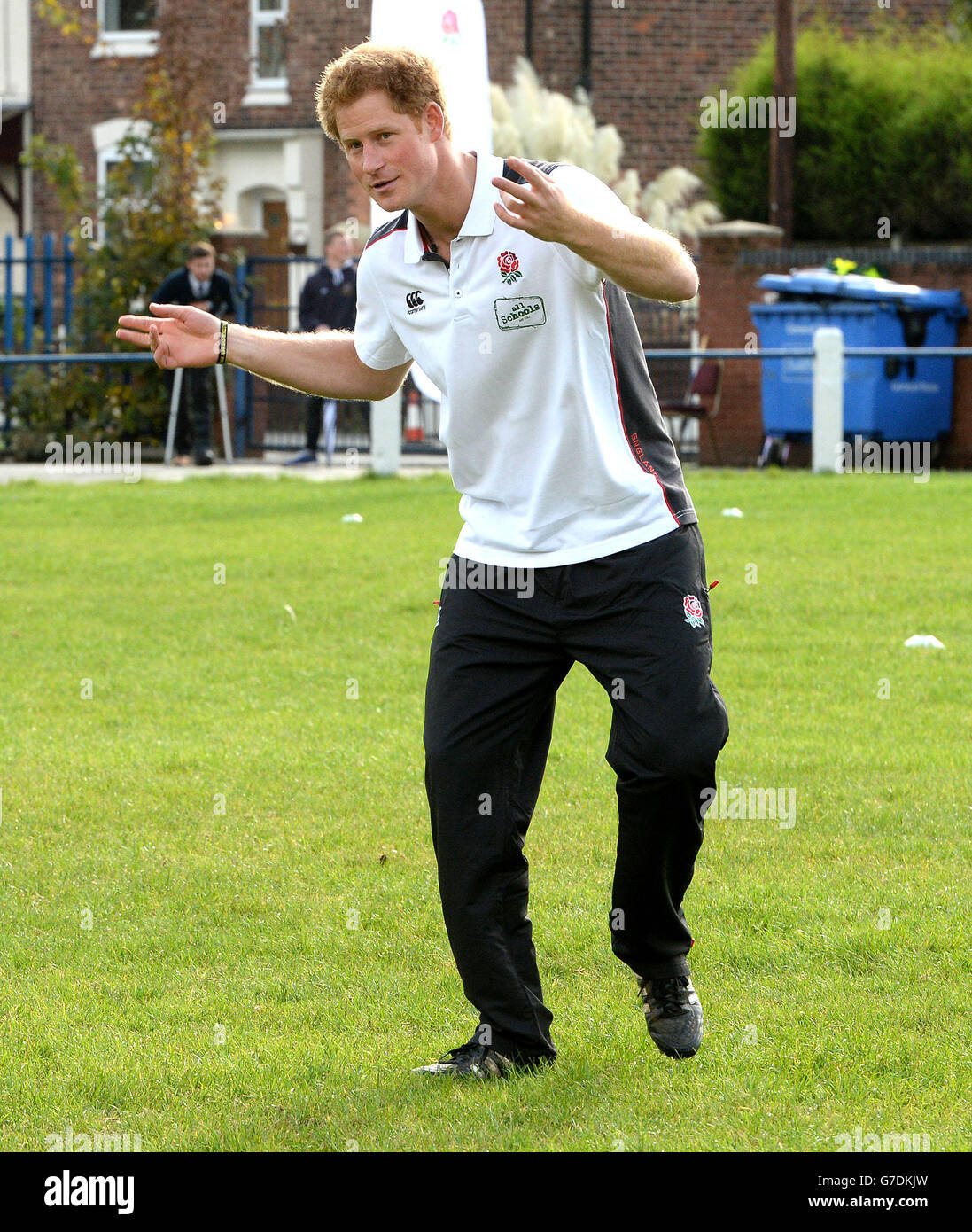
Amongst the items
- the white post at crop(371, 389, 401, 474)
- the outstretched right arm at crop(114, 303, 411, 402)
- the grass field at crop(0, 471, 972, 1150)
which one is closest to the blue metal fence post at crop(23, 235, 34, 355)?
the white post at crop(371, 389, 401, 474)

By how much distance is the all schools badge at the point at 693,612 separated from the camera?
407cm

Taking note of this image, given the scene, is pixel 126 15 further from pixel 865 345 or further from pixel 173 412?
pixel 865 345

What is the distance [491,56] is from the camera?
1122 inches

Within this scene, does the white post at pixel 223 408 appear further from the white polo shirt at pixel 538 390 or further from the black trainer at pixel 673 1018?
the black trainer at pixel 673 1018

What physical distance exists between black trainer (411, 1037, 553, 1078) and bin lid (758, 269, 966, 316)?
15745mm

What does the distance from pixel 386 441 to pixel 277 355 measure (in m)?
13.1

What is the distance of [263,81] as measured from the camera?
2955 centimetres

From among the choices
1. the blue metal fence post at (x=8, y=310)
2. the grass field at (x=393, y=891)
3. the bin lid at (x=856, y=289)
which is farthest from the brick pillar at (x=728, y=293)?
the grass field at (x=393, y=891)

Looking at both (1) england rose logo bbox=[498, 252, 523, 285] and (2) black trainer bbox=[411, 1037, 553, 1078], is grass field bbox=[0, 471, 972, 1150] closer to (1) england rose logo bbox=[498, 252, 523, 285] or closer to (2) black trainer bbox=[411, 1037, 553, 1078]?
(2) black trainer bbox=[411, 1037, 553, 1078]

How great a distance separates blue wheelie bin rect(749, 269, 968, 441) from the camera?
61.8ft

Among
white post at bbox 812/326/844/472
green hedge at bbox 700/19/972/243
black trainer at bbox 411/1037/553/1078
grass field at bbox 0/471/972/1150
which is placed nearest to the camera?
grass field at bbox 0/471/972/1150

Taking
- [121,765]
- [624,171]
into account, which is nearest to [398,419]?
[121,765]

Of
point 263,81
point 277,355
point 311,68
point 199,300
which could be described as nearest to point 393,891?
point 277,355
